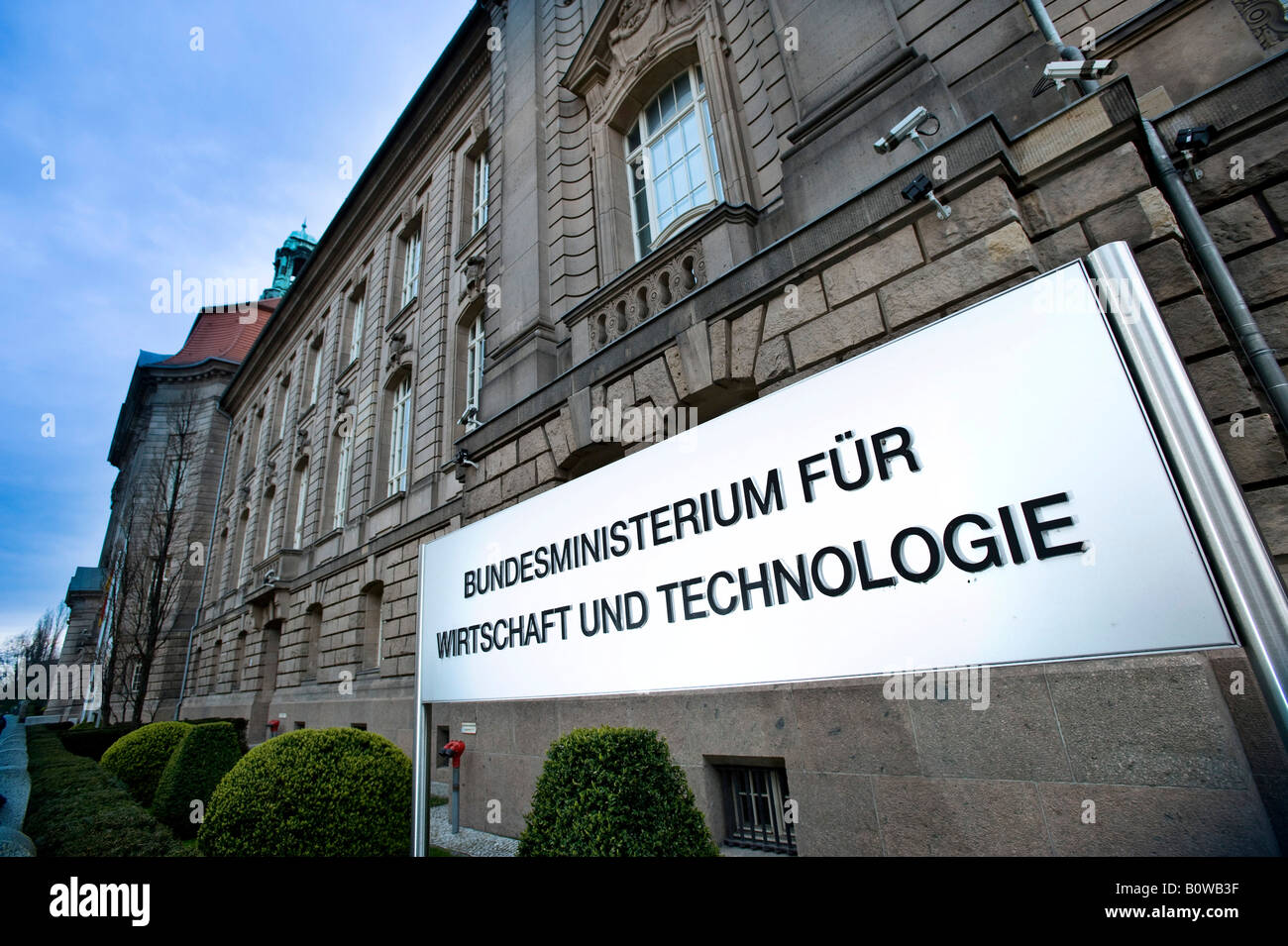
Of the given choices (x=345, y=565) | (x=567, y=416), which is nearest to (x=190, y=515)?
(x=345, y=565)

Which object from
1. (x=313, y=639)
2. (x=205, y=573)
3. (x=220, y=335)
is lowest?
(x=313, y=639)

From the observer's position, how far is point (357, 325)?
2186cm

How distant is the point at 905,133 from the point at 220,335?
60882 mm

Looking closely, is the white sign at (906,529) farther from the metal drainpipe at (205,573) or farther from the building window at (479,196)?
the metal drainpipe at (205,573)

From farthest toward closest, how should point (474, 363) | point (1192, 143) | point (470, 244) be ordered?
point (470, 244), point (474, 363), point (1192, 143)

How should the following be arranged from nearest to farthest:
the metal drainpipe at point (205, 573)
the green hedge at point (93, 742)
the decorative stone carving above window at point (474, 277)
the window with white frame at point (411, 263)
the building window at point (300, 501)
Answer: the decorative stone carving above window at point (474, 277) → the green hedge at point (93, 742) → the window with white frame at point (411, 263) → the building window at point (300, 501) → the metal drainpipe at point (205, 573)

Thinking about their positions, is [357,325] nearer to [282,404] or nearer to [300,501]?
[300,501]

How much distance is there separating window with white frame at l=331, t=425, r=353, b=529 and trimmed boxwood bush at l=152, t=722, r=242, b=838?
10.2 metres

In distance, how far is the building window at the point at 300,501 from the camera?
2145cm

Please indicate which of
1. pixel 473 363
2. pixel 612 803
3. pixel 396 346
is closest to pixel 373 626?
pixel 473 363

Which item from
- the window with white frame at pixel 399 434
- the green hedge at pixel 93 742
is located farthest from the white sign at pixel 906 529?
the green hedge at pixel 93 742

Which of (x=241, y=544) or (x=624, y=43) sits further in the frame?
(x=241, y=544)

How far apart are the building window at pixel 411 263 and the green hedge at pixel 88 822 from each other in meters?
13.9

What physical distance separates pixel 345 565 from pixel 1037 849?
16752 mm
